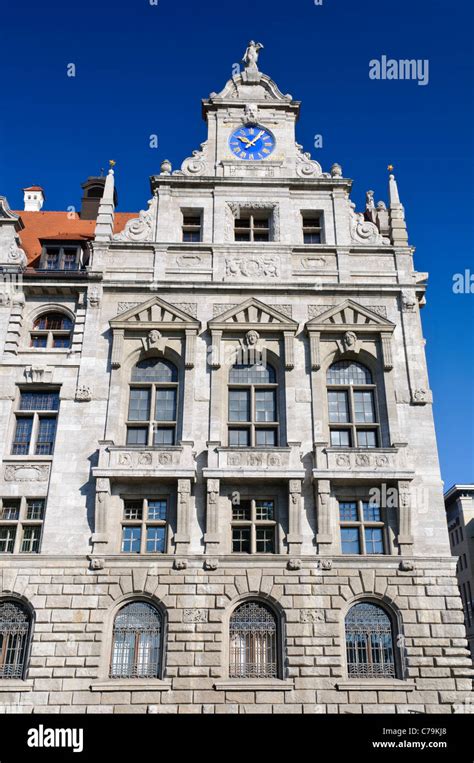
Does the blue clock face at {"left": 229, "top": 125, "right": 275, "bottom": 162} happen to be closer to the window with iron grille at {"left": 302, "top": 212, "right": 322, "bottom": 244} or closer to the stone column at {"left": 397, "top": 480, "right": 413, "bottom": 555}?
the window with iron grille at {"left": 302, "top": 212, "right": 322, "bottom": 244}

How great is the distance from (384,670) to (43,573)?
1110 centimetres

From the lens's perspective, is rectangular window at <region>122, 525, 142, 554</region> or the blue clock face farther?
the blue clock face

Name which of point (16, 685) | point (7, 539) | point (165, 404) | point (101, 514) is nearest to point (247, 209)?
point (165, 404)

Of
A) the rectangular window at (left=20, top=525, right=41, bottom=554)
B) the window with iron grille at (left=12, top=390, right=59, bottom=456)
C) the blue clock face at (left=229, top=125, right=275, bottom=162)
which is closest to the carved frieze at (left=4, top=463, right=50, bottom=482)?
the window with iron grille at (left=12, top=390, right=59, bottom=456)

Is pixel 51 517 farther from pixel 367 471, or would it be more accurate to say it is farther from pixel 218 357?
pixel 367 471

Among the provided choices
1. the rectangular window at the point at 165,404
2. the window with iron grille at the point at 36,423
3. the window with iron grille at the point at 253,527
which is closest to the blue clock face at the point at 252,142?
the rectangular window at the point at 165,404

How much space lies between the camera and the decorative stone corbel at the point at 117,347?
26656 mm

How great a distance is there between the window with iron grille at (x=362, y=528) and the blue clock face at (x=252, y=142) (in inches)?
611

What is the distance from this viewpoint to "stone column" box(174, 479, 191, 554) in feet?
77.6

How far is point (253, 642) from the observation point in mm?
22859

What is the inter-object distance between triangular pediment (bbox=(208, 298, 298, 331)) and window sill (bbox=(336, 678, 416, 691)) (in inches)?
481
